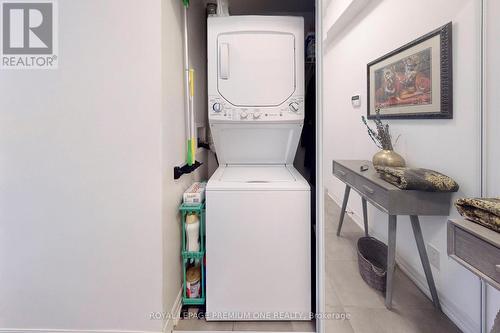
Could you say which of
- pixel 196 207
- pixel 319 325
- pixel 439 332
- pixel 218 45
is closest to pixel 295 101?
pixel 218 45

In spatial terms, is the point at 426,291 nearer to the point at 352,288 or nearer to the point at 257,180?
the point at 352,288

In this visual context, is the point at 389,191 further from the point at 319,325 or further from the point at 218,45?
the point at 218,45

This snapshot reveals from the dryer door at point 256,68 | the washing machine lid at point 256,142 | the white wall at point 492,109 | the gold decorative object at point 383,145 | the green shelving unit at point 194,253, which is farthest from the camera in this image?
the washing machine lid at point 256,142

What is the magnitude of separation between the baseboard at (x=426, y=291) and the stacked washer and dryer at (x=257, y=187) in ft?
1.37

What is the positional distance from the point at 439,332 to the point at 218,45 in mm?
2545

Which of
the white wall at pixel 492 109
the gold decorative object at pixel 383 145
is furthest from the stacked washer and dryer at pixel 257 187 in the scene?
the white wall at pixel 492 109

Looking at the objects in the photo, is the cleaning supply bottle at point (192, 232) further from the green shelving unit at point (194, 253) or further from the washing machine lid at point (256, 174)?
the washing machine lid at point (256, 174)

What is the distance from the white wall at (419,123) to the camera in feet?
5.07

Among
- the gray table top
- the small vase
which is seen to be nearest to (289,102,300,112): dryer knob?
the gray table top

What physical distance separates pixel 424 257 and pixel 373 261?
33 cm

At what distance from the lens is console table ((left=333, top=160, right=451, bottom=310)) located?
162cm

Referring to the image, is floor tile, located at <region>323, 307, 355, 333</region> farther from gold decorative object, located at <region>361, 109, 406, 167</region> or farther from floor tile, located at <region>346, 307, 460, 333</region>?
gold decorative object, located at <region>361, 109, 406, 167</region>

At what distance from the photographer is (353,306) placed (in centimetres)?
191

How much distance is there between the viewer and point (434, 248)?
1.72 metres
